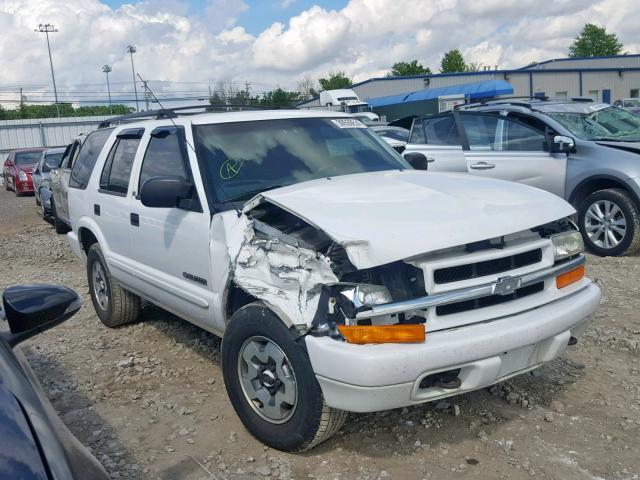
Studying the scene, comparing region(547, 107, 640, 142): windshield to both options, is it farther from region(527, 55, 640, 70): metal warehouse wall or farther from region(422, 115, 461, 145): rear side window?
region(527, 55, 640, 70): metal warehouse wall

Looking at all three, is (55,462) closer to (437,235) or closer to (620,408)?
(437,235)

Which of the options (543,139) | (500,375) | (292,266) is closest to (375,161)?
(292,266)

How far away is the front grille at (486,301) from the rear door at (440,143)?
5687 millimetres

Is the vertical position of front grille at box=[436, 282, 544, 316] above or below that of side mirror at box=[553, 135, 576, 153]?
below

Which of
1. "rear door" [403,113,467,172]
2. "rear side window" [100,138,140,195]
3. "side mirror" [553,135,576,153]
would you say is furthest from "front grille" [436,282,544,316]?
"rear door" [403,113,467,172]

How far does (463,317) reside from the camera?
9.91 ft

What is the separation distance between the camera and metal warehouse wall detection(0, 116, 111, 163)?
1375 inches

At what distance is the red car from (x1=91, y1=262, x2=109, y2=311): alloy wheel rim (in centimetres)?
1732

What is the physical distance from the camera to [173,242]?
166 inches

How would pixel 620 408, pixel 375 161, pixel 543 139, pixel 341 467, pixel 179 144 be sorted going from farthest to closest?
pixel 543 139, pixel 375 161, pixel 179 144, pixel 620 408, pixel 341 467

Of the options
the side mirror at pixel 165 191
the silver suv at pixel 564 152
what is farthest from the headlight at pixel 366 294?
the silver suv at pixel 564 152

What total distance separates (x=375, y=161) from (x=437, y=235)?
1.74 m

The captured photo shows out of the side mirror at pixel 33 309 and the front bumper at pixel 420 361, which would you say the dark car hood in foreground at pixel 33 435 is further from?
the front bumper at pixel 420 361

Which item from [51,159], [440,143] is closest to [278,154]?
[440,143]
